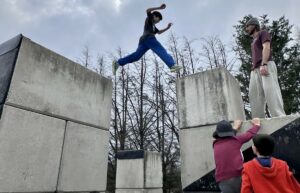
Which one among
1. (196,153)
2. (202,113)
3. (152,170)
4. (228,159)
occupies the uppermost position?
(202,113)

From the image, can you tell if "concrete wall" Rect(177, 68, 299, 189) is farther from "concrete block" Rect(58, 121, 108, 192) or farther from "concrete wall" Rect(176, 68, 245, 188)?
"concrete block" Rect(58, 121, 108, 192)

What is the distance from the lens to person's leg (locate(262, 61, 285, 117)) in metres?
3.86

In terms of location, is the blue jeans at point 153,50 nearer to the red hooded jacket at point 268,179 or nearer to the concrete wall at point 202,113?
the concrete wall at point 202,113

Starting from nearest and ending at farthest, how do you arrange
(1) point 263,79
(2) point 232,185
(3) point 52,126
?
(2) point 232,185 < (3) point 52,126 < (1) point 263,79

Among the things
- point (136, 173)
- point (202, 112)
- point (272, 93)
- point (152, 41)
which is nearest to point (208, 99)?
point (202, 112)

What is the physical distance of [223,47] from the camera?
751 inches

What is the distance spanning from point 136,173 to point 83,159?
7007 mm

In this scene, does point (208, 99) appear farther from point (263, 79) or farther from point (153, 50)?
point (153, 50)

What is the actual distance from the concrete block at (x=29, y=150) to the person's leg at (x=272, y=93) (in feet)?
9.93

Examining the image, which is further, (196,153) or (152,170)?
(152,170)

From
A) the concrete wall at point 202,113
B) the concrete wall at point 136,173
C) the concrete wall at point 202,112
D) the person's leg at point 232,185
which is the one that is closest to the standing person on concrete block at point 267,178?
the person's leg at point 232,185

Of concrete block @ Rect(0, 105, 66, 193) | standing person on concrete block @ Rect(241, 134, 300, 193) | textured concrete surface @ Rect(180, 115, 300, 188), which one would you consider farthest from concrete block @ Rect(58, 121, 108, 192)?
standing person on concrete block @ Rect(241, 134, 300, 193)

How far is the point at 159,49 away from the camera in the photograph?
5.38 metres

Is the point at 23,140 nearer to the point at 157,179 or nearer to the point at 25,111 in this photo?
the point at 25,111
